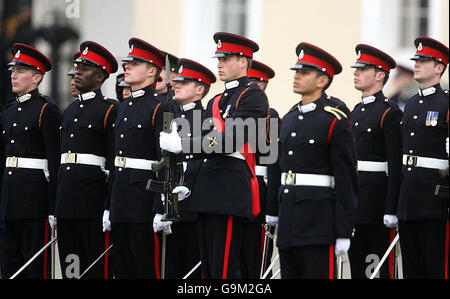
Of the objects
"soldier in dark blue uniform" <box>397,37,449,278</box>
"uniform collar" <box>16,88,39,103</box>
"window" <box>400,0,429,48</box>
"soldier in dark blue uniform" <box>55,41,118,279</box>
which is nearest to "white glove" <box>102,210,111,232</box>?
"soldier in dark blue uniform" <box>55,41,118,279</box>

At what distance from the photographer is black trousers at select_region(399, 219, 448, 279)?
7.83 meters

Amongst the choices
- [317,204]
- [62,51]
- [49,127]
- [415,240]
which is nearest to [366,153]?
[415,240]

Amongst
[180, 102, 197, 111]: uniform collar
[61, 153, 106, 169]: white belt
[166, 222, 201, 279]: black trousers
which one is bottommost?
[166, 222, 201, 279]: black trousers

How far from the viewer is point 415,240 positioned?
7.99 metres

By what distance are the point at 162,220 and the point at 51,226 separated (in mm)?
1327

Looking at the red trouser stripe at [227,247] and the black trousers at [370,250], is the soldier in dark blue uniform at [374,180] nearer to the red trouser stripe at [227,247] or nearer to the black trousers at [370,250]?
the black trousers at [370,250]

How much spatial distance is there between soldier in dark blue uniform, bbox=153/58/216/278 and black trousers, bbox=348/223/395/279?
1190mm

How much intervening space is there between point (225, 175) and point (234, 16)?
7605mm

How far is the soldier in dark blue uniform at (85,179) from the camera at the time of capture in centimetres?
864

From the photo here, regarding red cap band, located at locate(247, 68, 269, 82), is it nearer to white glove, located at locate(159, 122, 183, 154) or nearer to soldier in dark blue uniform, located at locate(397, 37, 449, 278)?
soldier in dark blue uniform, located at locate(397, 37, 449, 278)

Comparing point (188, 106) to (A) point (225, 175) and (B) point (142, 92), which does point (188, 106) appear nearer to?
(B) point (142, 92)

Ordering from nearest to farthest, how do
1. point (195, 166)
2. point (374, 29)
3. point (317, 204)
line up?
point (317, 204)
point (195, 166)
point (374, 29)

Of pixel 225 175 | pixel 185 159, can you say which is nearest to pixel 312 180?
pixel 225 175
